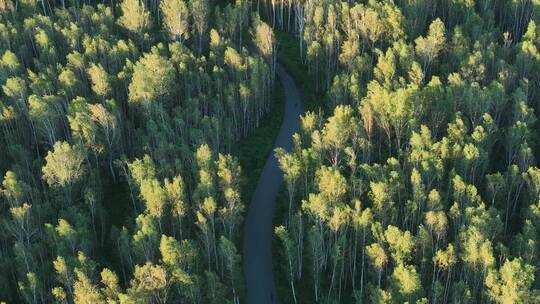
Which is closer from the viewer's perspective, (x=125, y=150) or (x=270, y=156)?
(x=125, y=150)

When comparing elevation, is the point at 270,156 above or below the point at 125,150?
below

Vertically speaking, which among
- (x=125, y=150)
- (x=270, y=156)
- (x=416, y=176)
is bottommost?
(x=270, y=156)

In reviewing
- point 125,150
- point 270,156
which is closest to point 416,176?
point 270,156

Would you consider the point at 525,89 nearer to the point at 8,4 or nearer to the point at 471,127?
the point at 471,127

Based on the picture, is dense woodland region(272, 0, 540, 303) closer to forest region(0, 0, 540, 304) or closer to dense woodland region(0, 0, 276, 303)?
forest region(0, 0, 540, 304)

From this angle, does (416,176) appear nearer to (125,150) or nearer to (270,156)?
(270,156)

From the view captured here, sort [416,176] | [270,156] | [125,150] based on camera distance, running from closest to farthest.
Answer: [416,176], [125,150], [270,156]

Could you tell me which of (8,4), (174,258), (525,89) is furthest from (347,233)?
(8,4)
